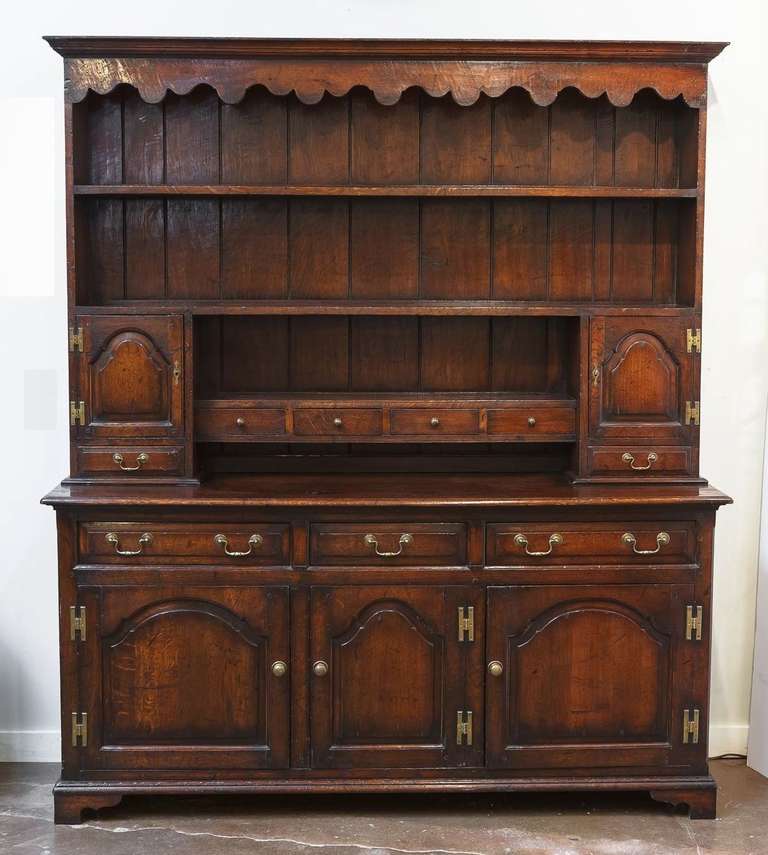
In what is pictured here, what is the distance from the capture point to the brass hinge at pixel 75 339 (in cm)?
343

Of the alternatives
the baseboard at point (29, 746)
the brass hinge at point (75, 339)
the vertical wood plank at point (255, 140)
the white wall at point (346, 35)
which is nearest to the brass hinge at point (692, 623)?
the white wall at point (346, 35)

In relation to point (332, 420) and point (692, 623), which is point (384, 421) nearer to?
point (332, 420)

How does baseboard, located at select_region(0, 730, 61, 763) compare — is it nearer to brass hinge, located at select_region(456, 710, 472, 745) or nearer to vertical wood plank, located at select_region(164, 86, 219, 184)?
brass hinge, located at select_region(456, 710, 472, 745)

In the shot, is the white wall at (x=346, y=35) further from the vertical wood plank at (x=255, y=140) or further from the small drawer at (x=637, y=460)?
the small drawer at (x=637, y=460)

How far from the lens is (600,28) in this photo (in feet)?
12.3

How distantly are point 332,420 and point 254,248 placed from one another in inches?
24.4

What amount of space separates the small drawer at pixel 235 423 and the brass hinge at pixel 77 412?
343 millimetres

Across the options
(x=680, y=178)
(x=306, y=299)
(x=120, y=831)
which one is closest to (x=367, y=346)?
(x=306, y=299)

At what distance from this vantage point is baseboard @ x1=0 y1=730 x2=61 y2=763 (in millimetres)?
3857

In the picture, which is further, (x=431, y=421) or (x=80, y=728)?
(x=431, y=421)

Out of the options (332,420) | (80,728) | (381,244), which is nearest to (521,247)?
(381,244)

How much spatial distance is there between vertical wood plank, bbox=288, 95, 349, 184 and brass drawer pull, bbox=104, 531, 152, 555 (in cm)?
123

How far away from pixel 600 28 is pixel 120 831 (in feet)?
9.46

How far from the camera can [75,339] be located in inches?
135
